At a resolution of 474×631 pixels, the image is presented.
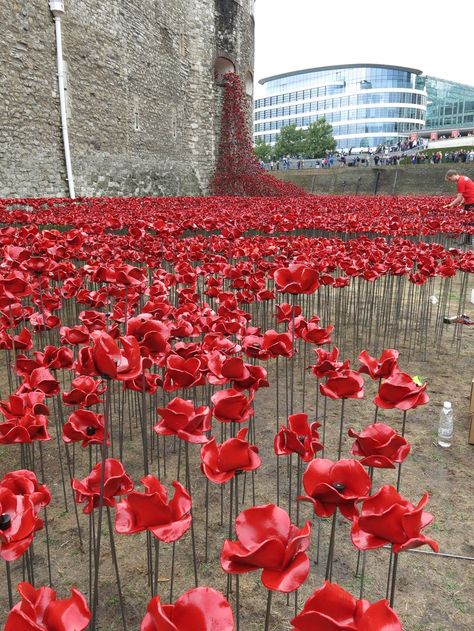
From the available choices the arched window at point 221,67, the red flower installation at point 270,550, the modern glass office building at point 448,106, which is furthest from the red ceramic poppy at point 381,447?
the modern glass office building at point 448,106

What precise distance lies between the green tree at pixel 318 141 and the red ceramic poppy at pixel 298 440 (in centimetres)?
8636

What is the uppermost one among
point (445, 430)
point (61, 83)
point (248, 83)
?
point (248, 83)

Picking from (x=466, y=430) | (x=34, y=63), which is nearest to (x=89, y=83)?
(x=34, y=63)

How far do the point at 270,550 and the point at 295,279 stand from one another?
1652 mm

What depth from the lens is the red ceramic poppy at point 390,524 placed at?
1.13m

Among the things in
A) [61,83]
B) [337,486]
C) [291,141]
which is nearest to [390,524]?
[337,486]

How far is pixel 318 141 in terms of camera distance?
273ft

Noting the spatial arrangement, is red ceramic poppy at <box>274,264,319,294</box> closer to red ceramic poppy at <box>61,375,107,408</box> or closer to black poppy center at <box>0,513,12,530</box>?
red ceramic poppy at <box>61,375,107,408</box>

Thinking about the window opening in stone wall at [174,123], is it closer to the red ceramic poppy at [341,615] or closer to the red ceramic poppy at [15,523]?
the red ceramic poppy at [15,523]

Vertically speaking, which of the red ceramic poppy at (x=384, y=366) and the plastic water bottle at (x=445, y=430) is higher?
the red ceramic poppy at (x=384, y=366)

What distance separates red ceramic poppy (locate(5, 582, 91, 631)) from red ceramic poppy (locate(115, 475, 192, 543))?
28 cm

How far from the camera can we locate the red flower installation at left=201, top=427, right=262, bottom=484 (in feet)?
4.77

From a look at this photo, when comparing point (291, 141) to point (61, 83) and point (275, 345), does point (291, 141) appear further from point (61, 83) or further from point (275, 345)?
point (275, 345)

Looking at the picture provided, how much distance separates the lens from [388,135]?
10969 centimetres
